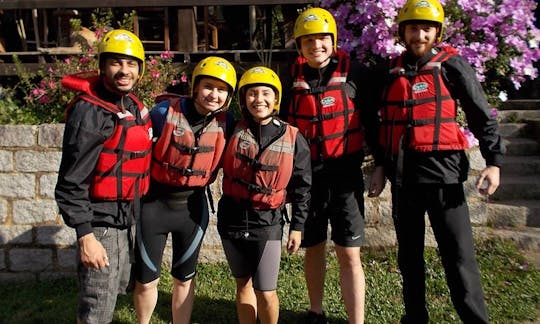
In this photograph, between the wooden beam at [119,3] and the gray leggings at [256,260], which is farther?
the wooden beam at [119,3]

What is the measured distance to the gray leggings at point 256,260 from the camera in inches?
117

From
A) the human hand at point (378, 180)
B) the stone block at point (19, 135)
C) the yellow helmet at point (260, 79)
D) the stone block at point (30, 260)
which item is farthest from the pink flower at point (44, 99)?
the human hand at point (378, 180)

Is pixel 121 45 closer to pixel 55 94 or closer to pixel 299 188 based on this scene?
pixel 299 188

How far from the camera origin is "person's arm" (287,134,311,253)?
3004mm

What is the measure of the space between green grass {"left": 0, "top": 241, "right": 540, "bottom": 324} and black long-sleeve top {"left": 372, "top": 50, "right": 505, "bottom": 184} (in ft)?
4.65

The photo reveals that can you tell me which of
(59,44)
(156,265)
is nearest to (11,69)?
(59,44)

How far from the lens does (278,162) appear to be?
2.92 metres

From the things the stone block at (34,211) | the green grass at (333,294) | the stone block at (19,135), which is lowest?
the green grass at (333,294)

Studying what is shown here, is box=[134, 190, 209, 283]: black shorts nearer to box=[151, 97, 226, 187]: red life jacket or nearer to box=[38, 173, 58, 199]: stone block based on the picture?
box=[151, 97, 226, 187]: red life jacket

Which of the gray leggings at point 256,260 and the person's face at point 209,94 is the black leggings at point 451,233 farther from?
the person's face at point 209,94

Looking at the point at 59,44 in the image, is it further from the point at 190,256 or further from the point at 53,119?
the point at 190,256

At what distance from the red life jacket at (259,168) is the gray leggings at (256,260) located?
254mm

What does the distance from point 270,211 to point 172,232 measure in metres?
0.68

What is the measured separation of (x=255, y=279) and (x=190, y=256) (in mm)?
479
